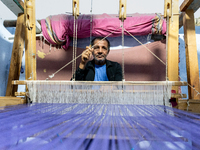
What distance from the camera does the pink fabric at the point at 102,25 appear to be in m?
2.71

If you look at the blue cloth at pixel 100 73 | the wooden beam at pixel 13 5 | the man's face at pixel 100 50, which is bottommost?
the blue cloth at pixel 100 73

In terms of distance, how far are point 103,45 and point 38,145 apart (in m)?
2.23

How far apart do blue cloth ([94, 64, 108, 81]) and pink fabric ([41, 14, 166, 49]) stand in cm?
53

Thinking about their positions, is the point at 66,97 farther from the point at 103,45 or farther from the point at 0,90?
the point at 0,90

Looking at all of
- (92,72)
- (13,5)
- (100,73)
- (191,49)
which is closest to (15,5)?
(13,5)

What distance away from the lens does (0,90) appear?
121 inches

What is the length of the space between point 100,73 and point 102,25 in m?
0.77

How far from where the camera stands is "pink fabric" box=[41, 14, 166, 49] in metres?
2.71

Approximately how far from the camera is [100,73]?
274cm

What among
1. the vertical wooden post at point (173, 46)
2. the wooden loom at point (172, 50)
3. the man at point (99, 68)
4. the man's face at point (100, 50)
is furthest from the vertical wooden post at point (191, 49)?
the man's face at point (100, 50)

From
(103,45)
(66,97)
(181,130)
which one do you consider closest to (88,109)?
(66,97)

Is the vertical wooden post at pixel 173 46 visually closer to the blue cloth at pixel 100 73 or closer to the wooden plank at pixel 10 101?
the blue cloth at pixel 100 73

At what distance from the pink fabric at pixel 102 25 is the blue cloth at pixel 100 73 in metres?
0.53

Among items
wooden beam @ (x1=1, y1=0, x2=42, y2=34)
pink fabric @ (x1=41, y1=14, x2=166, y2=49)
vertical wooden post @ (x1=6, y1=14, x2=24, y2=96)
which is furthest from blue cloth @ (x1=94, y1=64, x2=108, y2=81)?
wooden beam @ (x1=1, y1=0, x2=42, y2=34)
